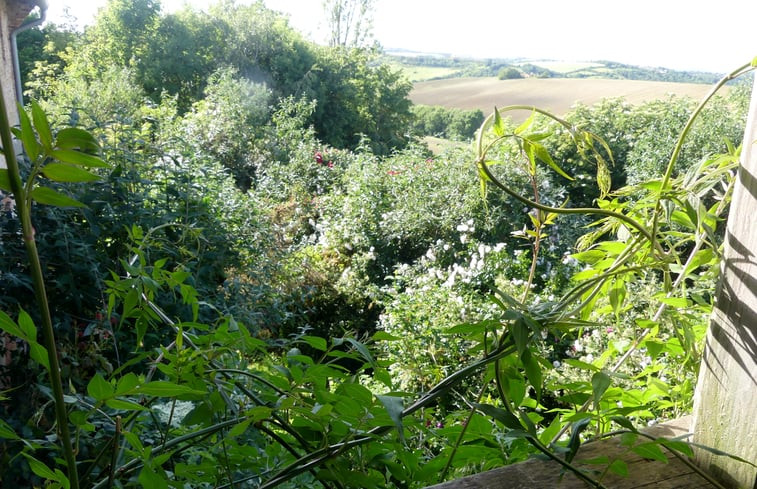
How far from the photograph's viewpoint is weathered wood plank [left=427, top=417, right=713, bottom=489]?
0.51 m

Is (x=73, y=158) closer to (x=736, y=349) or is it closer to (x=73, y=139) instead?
(x=73, y=139)

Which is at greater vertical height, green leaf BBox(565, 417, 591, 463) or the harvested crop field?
the harvested crop field

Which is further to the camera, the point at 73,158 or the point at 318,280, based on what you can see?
the point at 318,280

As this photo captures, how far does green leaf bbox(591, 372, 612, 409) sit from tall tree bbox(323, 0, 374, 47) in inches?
616

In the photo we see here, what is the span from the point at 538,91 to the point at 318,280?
7841 mm

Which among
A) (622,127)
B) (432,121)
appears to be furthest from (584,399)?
(432,121)

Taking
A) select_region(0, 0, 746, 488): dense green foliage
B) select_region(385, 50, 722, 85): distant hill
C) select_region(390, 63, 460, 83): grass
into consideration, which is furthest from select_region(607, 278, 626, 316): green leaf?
select_region(390, 63, 460, 83): grass

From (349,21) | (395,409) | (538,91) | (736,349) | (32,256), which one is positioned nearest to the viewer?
(32,256)

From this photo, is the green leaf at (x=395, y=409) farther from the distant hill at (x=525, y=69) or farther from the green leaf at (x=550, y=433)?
the distant hill at (x=525, y=69)

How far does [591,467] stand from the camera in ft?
1.79

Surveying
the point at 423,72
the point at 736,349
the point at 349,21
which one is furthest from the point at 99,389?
the point at 349,21

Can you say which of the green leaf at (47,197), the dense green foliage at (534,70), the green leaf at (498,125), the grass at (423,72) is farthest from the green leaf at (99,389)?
the grass at (423,72)

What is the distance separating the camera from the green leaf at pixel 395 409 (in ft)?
1.18

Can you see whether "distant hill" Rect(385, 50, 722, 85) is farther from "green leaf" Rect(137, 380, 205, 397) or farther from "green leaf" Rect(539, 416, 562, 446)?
"green leaf" Rect(137, 380, 205, 397)
